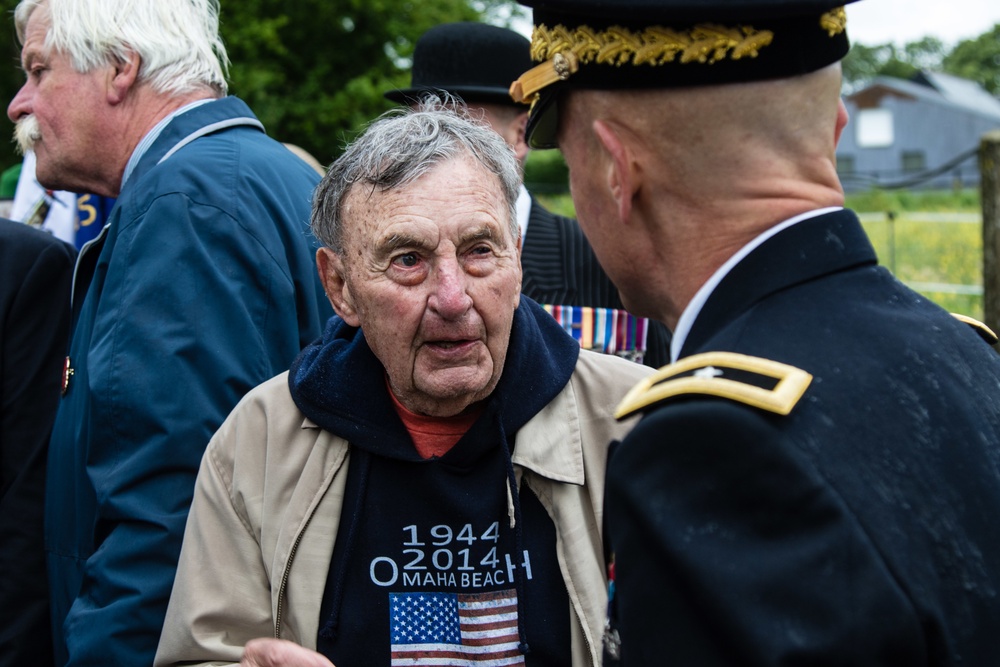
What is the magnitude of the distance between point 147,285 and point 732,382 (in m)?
1.58

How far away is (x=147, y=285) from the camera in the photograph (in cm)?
238

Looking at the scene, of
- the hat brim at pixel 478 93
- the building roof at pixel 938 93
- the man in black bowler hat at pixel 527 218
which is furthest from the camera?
the building roof at pixel 938 93

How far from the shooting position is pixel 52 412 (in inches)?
113

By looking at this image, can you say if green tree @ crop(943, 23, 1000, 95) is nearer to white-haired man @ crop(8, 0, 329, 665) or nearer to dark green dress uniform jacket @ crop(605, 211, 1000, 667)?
white-haired man @ crop(8, 0, 329, 665)

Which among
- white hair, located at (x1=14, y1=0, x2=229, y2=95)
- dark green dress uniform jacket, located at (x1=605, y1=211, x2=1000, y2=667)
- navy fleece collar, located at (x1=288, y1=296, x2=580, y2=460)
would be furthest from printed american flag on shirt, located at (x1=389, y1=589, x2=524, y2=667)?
white hair, located at (x1=14, y1=0, x2=229, y2=95)

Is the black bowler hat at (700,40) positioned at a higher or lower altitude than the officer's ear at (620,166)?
higher

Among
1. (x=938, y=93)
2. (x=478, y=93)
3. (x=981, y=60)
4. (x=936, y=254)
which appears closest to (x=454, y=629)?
(x=478, y=93)

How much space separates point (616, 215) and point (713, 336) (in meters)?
0.22

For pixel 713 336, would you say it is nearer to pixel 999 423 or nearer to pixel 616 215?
pixel 616 215

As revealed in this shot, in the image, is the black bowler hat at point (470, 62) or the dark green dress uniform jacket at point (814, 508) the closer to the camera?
the dark green dress uniform jacket at point (814, 508)

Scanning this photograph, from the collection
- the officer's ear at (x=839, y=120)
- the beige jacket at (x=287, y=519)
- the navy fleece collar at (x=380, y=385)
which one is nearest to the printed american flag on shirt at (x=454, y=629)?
the beige jacket at (x=287, y=519)

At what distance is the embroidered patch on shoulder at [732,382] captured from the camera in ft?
3.87

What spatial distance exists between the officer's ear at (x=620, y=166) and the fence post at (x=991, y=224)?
16.1 ft

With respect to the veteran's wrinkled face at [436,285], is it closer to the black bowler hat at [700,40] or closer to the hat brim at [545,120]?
the hat brim at [545,120]
